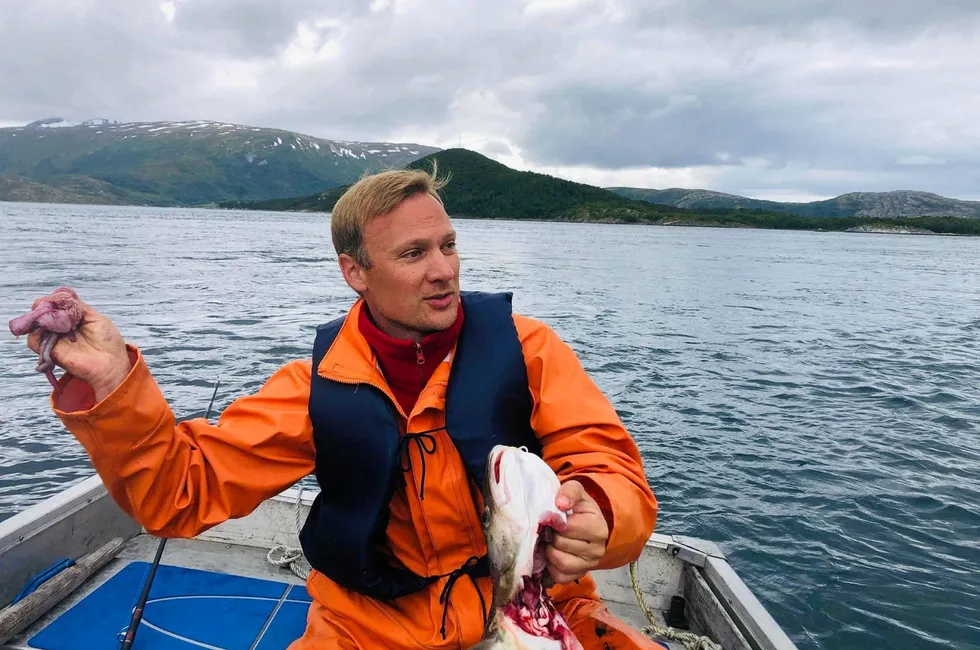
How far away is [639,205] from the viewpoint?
510 ft

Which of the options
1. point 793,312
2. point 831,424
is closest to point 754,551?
point 831,424

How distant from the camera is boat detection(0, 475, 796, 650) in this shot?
4.34 m

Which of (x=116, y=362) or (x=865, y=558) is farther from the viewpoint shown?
(x=865, y=558)

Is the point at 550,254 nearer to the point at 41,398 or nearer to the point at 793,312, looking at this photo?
the point at 793,312

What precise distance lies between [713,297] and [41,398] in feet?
81.8

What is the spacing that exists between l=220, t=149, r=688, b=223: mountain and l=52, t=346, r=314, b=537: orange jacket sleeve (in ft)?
465

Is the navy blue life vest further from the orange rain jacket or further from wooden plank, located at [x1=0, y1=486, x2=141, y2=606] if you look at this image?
wooden plank, located at [x1=0, y1=486, x2=141, y2=606]

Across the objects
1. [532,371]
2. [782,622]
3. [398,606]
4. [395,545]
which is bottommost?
[782,622]

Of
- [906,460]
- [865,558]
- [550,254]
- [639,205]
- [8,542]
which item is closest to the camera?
[8,542]

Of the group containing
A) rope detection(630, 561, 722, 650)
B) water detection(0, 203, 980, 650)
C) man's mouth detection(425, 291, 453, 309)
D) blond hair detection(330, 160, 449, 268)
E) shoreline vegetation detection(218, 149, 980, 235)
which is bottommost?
water detection(0, 203, 980, 650)

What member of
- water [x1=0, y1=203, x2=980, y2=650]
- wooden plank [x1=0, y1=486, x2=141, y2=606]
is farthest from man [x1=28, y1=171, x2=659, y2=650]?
water [x1=0, y1=203, x2=980, y2=650]

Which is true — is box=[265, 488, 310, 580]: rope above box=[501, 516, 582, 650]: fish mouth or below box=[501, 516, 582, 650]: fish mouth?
below

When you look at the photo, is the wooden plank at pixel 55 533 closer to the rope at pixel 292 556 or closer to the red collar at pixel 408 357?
the rope at pixel 292 556

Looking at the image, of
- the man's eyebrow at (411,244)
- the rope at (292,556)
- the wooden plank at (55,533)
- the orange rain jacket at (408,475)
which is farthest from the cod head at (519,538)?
the wooden plank at (55,533)
